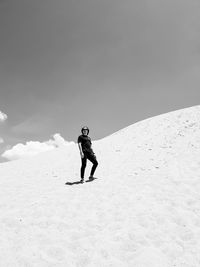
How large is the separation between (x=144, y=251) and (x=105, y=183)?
18.6 feet

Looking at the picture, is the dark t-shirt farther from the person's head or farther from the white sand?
the white sand

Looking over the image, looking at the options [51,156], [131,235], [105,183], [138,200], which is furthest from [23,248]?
[51,156]

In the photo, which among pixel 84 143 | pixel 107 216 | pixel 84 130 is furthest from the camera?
pixel 84 130

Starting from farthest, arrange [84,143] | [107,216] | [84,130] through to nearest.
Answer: [84,130], [84,143], [107,216]

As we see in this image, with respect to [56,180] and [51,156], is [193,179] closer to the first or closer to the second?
[56,180]

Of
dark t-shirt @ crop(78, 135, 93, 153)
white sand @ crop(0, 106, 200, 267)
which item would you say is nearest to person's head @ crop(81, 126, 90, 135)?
dark t-shirt @ crop(78, 135, 93, 153)

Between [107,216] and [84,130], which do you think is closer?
[107,216]

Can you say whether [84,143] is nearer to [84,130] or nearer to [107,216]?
[84,130]

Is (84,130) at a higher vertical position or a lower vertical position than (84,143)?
higher

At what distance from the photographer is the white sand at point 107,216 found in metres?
5.51

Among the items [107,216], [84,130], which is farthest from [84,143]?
[107,216]

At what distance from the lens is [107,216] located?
295 inches

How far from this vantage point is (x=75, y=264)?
17.3 feet

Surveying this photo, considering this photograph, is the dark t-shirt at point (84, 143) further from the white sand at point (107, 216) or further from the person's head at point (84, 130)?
the white sand at point (107, 216)
